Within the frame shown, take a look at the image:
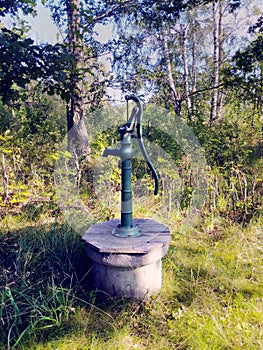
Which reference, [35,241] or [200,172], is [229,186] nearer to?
[200,172]

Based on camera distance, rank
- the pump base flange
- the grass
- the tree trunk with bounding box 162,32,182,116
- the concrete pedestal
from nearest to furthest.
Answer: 1. the grass
2. the concrete pedestal
3. the pump base flange
4. the tree trunk with bounding box 162,32,182,116

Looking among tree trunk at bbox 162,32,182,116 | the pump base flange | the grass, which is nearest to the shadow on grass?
the grass

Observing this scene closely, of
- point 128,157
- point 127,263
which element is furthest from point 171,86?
point 127,263

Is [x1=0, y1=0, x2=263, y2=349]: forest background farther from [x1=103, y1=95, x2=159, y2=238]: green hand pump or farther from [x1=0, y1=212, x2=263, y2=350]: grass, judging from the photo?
[x1=103, y1=95, x2=159, y2=238]: green hand pump

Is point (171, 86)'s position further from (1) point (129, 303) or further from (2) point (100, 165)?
(1) point (129, 303)

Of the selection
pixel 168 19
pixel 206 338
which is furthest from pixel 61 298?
pixel 168 19

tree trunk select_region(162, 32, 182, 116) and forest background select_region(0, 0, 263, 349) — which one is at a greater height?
tree trunk select_region(162, 32, 182, 116)

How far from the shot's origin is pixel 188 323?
4.53 feet

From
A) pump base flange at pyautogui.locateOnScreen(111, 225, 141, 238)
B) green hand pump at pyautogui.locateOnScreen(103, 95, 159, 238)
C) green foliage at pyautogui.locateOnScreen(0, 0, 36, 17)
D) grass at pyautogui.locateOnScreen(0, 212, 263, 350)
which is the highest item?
green foliage at pyautogui.locateOnScreen(0, 0, 36, 17)

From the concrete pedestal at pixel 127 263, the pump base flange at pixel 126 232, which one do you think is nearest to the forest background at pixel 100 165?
the concrete pedestal at pixel 127 263

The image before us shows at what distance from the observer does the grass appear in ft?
4.26

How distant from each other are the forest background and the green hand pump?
43cm

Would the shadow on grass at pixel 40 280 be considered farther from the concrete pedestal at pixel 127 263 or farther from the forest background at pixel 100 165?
the concrete pedestal at pixel 127 263

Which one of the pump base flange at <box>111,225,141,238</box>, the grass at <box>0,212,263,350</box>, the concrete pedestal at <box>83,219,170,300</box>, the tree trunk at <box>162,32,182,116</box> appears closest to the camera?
the grass at <box>0,212,263,350</box>
